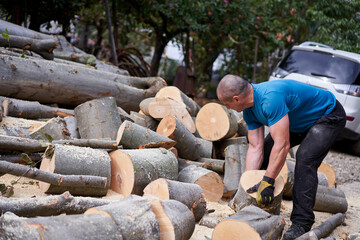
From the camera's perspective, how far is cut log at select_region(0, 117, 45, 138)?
399 centimetres

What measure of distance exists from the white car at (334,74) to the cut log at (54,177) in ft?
18.5

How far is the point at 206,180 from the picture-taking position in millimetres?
3959

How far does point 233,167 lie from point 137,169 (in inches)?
51.3

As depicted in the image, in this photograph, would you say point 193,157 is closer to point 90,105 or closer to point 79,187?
point 90,105

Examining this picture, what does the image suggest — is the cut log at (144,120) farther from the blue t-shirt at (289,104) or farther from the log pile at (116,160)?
the blue t-shirt at (289,104)

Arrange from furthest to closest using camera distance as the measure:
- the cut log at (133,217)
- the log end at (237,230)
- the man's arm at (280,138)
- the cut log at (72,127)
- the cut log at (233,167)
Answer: the cut log at (72,127), the cut log at (233,167), the man's arm at (280,138), the log end at (237,230), the cut log at (133,217)

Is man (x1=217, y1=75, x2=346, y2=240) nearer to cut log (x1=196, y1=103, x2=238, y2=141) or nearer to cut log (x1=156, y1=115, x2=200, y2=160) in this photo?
cut log (x1=156, y1=115, x2=200, y2=160)

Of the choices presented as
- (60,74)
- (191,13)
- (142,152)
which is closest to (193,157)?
(142,152)

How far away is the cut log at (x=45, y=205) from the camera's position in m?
2.57

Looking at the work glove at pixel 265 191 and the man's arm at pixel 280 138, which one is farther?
the work glove at pixel 265 191

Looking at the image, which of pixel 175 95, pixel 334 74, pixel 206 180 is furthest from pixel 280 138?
pixel 334 74

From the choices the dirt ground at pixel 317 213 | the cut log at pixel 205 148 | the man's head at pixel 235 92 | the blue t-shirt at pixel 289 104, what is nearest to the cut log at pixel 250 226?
the dirt ground at pixel 317 213

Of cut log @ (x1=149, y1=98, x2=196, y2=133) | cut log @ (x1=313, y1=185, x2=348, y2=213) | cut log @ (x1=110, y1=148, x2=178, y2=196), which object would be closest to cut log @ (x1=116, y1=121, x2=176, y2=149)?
cut log @ (x1=110, y1=148, x2=178, y2=196)

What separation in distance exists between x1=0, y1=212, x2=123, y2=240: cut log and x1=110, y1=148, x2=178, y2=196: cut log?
126 cm
